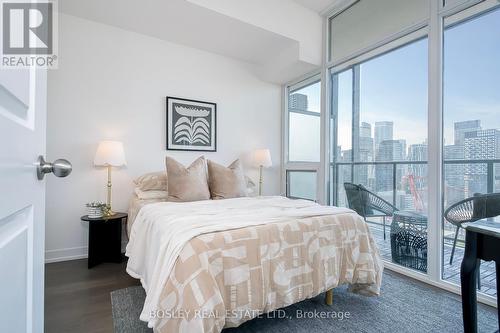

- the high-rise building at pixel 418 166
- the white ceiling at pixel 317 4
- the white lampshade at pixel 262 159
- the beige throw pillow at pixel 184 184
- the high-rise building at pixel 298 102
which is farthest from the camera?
the high-rise building at pixel 298 102

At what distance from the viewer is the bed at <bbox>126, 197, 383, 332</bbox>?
3.88 ft

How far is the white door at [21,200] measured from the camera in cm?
47

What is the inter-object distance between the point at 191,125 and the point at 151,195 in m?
1.15

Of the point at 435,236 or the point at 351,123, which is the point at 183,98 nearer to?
the point at 351,123

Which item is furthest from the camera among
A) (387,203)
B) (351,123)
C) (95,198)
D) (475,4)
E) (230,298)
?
(351,123)

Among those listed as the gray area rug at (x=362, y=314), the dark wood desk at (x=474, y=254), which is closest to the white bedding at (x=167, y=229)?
the gray area rug at (x=362, y=314)

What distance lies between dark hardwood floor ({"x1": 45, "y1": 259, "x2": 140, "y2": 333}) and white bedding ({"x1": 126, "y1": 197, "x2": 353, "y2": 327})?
1.07ft

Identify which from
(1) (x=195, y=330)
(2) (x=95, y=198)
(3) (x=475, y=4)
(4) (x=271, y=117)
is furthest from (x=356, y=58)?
(2) (x=95, y=198)

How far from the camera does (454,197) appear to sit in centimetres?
213

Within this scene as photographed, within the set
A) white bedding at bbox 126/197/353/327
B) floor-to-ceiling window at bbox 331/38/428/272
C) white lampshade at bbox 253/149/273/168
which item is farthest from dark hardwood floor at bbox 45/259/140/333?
floor-to-ceiling window at bbox 331/38/428/272

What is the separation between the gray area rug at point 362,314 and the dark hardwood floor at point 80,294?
0.30 ft

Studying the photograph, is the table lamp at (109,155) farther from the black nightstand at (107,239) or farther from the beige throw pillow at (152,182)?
the beige throw pillow at (152,182)

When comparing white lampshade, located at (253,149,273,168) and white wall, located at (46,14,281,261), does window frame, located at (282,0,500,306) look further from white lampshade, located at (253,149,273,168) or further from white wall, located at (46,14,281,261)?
white wall, located at (46,14,281,261)

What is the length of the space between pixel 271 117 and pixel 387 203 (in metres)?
2.22
